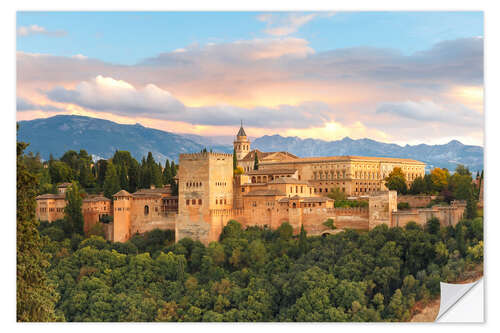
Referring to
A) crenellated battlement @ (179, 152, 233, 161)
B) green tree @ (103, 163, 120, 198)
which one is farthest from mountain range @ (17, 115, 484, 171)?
green tree @ (103, 163, 120, 198)

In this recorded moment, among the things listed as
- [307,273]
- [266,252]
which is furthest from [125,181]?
[307,273]

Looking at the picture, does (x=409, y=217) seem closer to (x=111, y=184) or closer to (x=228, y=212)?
(x=228, y=212)

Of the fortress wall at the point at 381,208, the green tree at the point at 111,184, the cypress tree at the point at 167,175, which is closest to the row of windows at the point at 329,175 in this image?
the cypress tree at the point at 167,175

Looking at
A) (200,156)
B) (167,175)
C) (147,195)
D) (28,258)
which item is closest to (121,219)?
(147,195)

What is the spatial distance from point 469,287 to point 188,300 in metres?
7.13

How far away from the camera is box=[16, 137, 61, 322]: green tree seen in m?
12.4

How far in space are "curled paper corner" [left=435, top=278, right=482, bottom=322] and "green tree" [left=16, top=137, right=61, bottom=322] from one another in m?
7.48

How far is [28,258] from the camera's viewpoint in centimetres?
1238

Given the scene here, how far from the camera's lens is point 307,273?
1756 cm

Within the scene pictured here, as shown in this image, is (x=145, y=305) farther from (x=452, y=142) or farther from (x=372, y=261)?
(x=452, y=142)

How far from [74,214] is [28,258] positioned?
10.6 meters

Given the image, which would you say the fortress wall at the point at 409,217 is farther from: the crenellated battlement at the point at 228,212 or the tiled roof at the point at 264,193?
the crenellated battlement at the point at 228,212
